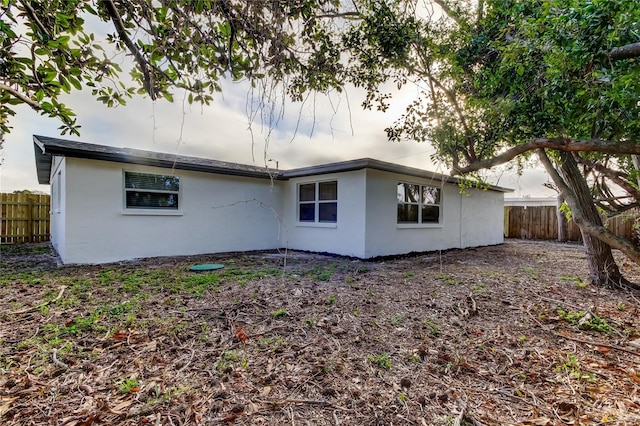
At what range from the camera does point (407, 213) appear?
947 centimetres

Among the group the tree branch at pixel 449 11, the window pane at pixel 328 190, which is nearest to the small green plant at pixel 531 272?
the window pane at pixel 328 190

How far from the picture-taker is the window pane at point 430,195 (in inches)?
394

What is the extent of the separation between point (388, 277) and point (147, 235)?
620cm

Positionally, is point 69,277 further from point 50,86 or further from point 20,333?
point 50,86

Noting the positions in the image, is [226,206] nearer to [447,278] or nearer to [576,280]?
[447,278]

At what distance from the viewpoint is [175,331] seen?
10.4ft

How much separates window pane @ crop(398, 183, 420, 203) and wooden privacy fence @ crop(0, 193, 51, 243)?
13.1 metres

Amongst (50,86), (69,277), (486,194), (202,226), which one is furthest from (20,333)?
(486,194)

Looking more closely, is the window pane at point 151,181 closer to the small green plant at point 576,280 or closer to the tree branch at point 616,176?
the small green plant at point 576,280

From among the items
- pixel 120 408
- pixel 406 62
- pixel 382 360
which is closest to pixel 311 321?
pixel 382 360

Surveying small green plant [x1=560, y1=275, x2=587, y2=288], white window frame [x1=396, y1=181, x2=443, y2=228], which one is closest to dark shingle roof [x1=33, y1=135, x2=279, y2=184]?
white window frame [x1=396, y1=181, x2=443, y2=228]

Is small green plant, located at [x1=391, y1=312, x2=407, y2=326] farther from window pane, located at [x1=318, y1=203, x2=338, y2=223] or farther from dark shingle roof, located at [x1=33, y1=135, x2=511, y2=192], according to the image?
window pane, located at [x1=318, y1=203, x2=338, y2=223]

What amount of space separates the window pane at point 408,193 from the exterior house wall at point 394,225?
169 mm

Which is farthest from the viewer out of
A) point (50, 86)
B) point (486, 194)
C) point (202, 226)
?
point (486, 194)
